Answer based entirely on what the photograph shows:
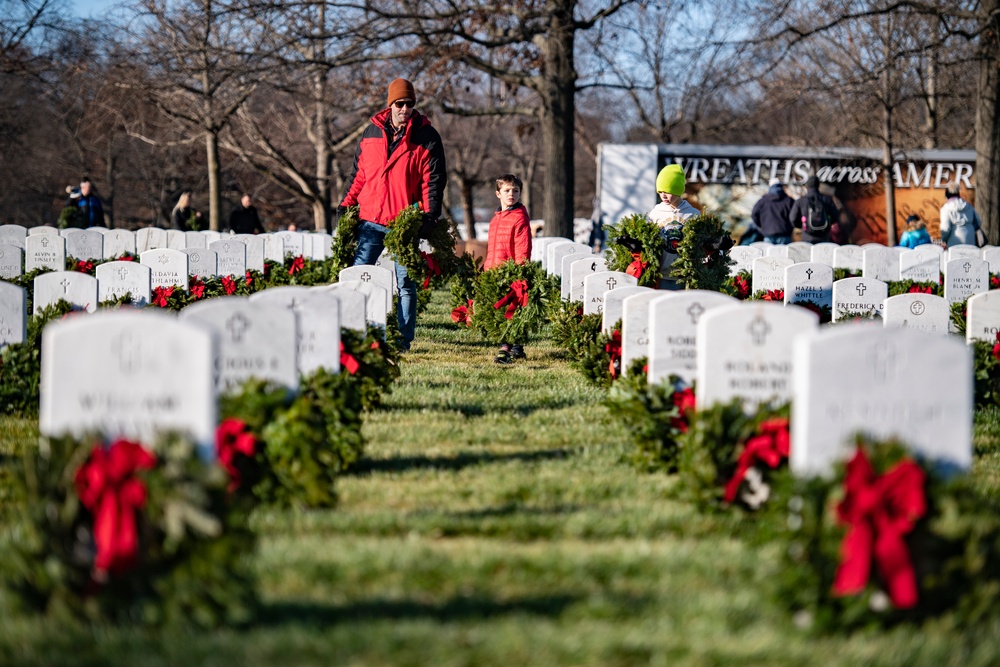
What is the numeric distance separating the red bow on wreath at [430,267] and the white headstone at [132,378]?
703cm

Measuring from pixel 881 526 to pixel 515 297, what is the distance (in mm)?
9527

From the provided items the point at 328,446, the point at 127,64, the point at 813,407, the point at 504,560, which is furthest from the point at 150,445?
the point at 127,64

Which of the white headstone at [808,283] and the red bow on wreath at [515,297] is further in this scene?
the red bow on wreath at [515,297]

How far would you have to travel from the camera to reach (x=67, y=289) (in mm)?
11164

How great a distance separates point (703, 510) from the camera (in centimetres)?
643


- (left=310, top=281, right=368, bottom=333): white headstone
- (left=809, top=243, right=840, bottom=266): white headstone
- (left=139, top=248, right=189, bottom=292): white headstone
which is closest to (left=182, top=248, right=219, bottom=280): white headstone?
(left=139, top=248, right=189, bottom=292): white headstone

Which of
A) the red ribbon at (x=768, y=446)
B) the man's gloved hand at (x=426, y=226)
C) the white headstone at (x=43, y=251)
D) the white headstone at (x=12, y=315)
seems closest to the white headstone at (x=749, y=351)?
the red ribbon at (x=768, y=446)

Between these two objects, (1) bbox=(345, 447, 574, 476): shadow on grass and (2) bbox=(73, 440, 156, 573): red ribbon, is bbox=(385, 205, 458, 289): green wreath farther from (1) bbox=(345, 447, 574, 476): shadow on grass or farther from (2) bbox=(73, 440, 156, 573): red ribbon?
(2) bbox=(73, 440, 156, 573): red ribbon

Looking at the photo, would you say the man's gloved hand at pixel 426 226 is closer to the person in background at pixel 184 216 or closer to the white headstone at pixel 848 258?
the white headstone at pixel 848 258

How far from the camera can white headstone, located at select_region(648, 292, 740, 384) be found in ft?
24.4

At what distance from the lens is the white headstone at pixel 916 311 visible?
11.4m

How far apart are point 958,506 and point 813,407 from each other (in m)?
0.66

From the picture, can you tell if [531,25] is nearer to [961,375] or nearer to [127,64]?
[127,64]

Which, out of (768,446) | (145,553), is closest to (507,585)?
(145,553)
